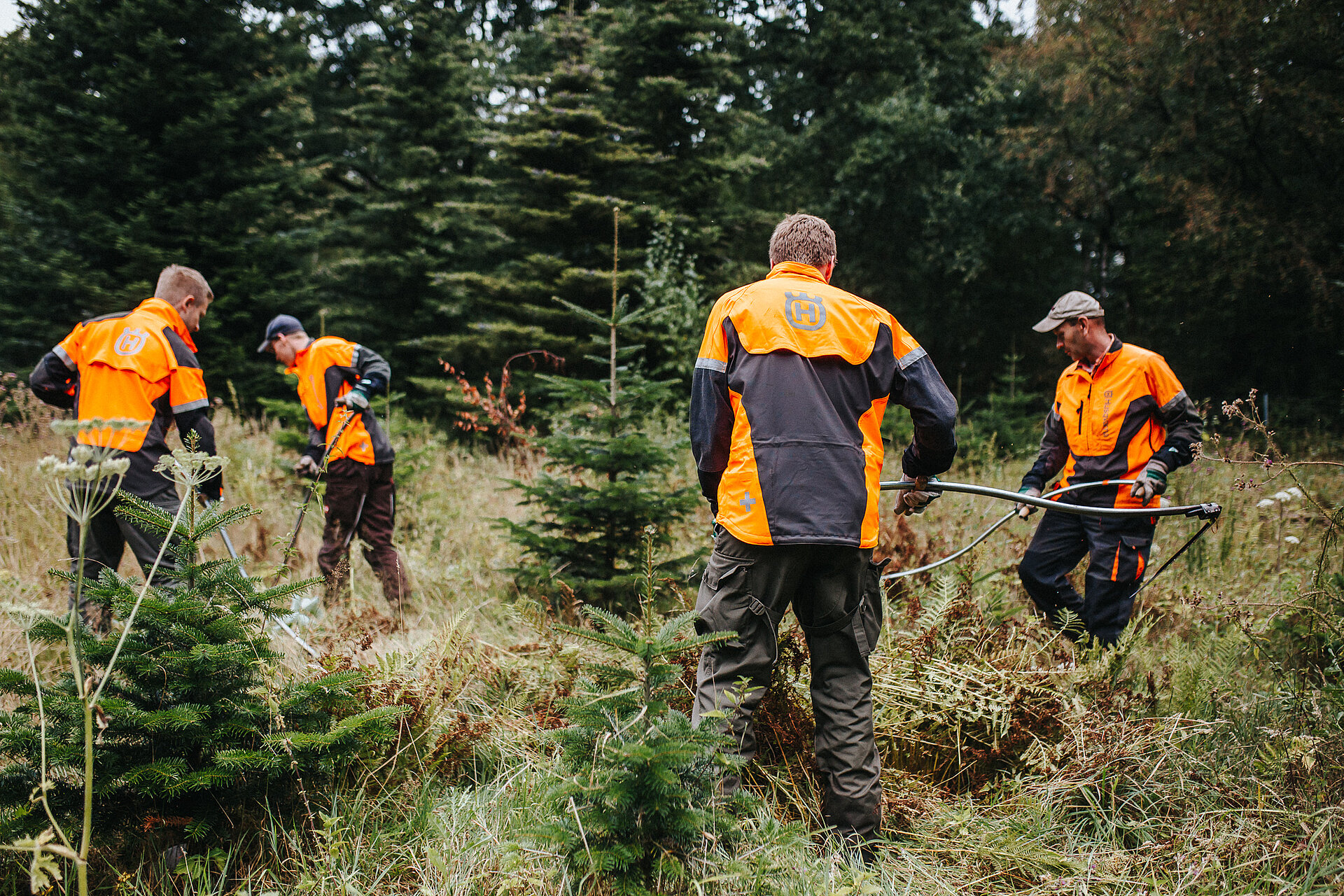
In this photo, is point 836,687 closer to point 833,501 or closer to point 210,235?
point 833,501

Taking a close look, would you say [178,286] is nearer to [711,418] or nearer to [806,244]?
[711,418]

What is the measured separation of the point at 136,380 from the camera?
433 cm

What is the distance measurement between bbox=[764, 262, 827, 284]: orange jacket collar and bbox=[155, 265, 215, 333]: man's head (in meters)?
3.75

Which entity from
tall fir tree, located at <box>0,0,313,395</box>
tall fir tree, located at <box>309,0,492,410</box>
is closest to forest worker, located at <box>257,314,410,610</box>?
tall fir tree, located at <box>0,0,313,395</box>

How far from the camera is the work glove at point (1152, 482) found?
13.6 feet

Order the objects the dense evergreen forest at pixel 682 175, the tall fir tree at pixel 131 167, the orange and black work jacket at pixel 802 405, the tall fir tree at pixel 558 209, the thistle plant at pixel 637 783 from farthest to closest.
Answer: the tall fir tree at pixel 558 209 < the dense evergreen forest at pixel 682 175 < the tall fir tree at pixel 131 167 < the orange and black work jacket at pixel 802 405 < the thistle plant at pixel 637 783

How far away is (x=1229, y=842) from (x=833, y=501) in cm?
194

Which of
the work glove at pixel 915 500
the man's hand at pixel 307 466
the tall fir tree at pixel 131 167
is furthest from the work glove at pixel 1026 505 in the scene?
the tall fir tree at pixel 131 167

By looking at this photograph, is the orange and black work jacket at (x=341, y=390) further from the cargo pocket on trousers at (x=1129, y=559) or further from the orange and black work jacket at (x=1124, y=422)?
the cargo pocket on trousers at (x=1129, y=559)

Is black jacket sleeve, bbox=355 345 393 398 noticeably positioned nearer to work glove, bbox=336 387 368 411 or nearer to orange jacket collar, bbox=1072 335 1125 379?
work glove, bbox=336 387 368 411

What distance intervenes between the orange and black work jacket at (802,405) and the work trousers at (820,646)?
13 centimetres

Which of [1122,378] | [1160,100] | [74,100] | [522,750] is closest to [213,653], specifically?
[522,750]

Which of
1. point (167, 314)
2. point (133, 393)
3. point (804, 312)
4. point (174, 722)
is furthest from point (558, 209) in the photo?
point (174, 722)

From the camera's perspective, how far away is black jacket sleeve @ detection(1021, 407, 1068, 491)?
4.89 m
